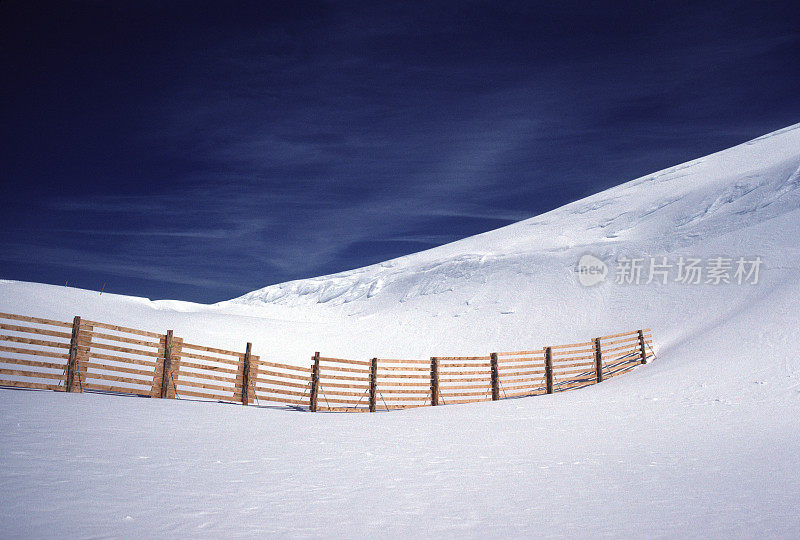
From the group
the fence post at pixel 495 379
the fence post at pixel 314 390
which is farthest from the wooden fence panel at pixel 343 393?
the fence post at pixel 495 379

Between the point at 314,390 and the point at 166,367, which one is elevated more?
the point at 166,367

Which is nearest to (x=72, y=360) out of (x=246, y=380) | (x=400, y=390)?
(x=246, y=380)

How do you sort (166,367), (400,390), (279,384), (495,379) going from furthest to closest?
(400,390) < (279,384) < (495,379) < (166,367)

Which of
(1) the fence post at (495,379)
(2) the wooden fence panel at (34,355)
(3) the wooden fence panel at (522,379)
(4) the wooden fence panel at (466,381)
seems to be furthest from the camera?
(3) the wooden fence panel at (522,379)

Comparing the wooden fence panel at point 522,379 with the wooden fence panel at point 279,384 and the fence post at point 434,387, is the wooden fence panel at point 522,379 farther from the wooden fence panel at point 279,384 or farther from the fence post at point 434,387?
the wooden fence panel at point 279,384

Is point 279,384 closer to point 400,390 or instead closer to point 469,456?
point 400,390

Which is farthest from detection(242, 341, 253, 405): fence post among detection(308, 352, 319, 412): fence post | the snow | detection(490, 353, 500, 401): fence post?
detection(490, 353, 500, 401): fence post

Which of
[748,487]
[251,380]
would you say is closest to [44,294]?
[251,380]

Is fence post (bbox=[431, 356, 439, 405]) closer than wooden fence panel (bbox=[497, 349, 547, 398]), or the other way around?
fence post (bbox=[431, 356, 439, 405])

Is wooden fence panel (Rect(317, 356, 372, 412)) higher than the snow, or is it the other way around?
wooden fence panel (Rect(317, 356, 372, 412))

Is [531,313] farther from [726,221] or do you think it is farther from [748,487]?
[748,487]

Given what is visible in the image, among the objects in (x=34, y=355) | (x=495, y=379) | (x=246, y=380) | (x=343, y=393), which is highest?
(x=34, y=355)

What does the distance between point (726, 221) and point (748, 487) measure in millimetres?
38592

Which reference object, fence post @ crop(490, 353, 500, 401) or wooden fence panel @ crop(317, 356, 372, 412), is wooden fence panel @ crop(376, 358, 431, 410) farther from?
fence post @ crop(490, 353, 500, 401)
